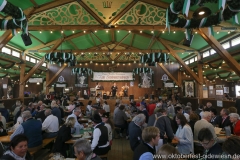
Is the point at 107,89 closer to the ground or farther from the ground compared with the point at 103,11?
closer to the ground

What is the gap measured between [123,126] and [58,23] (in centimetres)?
552

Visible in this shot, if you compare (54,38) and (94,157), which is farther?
(54,38)

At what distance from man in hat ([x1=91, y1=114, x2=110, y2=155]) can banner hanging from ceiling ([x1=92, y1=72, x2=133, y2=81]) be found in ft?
45.1

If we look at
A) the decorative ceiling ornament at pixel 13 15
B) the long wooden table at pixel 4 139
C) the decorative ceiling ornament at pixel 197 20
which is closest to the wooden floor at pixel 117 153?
the long wooden table at pixel 4 139

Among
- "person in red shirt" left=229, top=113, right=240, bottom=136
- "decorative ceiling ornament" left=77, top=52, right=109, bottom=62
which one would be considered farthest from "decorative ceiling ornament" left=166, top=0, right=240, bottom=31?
"decorative ceiling ornament" left=77, top=52, right=109, bottom=62

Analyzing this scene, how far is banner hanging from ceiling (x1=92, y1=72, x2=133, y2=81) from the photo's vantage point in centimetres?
1728

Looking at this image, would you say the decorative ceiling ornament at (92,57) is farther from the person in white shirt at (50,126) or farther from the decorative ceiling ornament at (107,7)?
the person in white shirt at (50,126)

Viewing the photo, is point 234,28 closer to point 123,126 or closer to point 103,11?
point 103,11

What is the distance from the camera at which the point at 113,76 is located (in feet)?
56.9

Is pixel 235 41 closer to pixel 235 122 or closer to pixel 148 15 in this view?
pixel 148 15

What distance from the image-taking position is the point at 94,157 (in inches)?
89.0

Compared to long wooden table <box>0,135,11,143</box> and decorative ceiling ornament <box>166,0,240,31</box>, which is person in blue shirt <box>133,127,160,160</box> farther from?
long wooden table <box>0,135,11,143</box>

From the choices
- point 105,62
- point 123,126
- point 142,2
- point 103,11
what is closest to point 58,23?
point 103,11

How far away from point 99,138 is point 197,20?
3.16m
